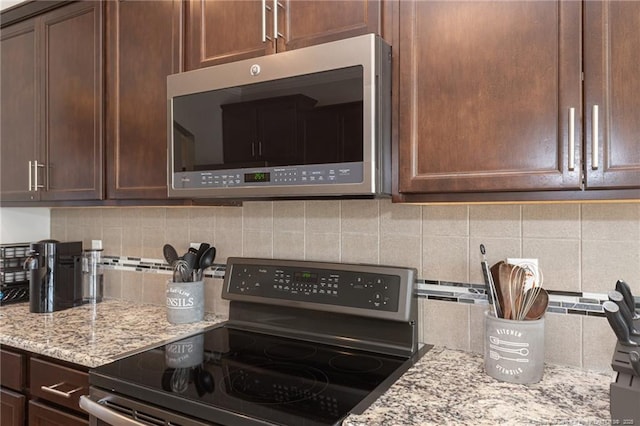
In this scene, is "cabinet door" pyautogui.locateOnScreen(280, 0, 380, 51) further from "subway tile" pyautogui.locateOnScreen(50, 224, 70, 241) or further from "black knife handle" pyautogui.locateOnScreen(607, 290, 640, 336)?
"subway tile" pyautogui.locateOnScreen(50, 224, 70, 241)

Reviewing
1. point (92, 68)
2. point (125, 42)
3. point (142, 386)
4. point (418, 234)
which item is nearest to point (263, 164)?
point (418, 234)

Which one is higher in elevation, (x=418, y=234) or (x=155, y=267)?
(x=418, y=234)

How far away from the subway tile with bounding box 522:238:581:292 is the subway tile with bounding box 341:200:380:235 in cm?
48

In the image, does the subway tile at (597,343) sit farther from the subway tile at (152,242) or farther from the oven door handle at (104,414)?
the subway tile at (152,242)

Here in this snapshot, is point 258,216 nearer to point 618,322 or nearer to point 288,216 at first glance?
point 288,216

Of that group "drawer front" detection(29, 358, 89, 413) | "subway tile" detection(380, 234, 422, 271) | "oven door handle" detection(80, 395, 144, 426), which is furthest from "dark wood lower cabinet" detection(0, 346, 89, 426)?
"subway tile" detection(380, 234, 422, 271)

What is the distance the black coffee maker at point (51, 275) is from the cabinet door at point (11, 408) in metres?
0.39

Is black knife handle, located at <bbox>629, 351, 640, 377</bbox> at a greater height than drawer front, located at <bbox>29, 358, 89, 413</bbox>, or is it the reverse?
black knife handle, located at <bbox>629, 351, 640, 377</bbox>

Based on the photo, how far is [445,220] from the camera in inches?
53.8

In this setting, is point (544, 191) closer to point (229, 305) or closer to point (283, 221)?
point (283, 221)

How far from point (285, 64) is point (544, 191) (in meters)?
0.76

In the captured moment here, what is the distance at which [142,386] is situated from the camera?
1100mm

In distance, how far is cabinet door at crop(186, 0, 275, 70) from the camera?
1322 mm

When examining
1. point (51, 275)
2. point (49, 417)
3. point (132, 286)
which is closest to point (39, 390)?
point (49, 417)
